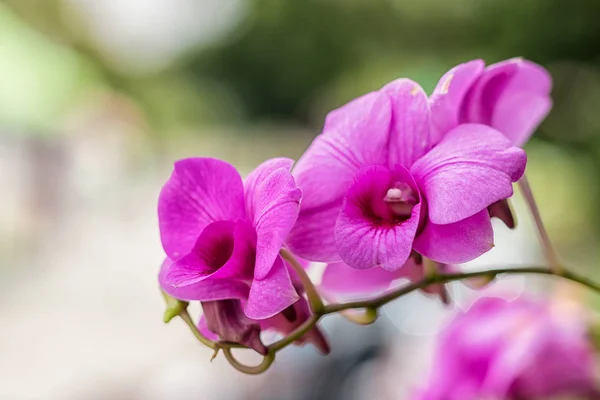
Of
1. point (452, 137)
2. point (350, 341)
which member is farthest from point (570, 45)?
point (452, 137)

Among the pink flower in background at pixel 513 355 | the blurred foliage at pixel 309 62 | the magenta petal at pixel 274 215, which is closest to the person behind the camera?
the magenta petal at pixel 274 215

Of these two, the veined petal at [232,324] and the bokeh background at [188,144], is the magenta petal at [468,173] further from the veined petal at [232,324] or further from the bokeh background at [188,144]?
the bokeh background at [188,144]

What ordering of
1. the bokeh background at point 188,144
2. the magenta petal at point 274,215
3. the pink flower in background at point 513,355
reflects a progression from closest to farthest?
the magenta petal at point 274,215 < the pink flower in background at point 513,355 < the bokeh background at point 188,144

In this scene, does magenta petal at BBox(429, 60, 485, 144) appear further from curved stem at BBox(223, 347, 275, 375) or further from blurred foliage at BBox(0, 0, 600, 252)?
blurred foliage at BBox(0, 0, 600, 252)

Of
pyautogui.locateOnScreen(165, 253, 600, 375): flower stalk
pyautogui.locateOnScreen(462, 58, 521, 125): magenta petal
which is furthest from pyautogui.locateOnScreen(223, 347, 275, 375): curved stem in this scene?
pyautogui.locateOnScreen(462, 58, 521, 125): magenta petal

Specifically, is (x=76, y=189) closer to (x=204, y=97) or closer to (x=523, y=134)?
(x=204, y=97)

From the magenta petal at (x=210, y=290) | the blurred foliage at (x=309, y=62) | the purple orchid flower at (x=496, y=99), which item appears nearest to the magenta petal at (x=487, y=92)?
the purple orchid flower at (x=496, y=99)

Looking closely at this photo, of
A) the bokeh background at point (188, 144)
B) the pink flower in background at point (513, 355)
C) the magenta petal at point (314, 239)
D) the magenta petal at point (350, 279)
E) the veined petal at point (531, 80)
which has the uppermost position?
the veined petal at point (531, 80)

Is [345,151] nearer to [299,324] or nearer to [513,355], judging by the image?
[299,324]
